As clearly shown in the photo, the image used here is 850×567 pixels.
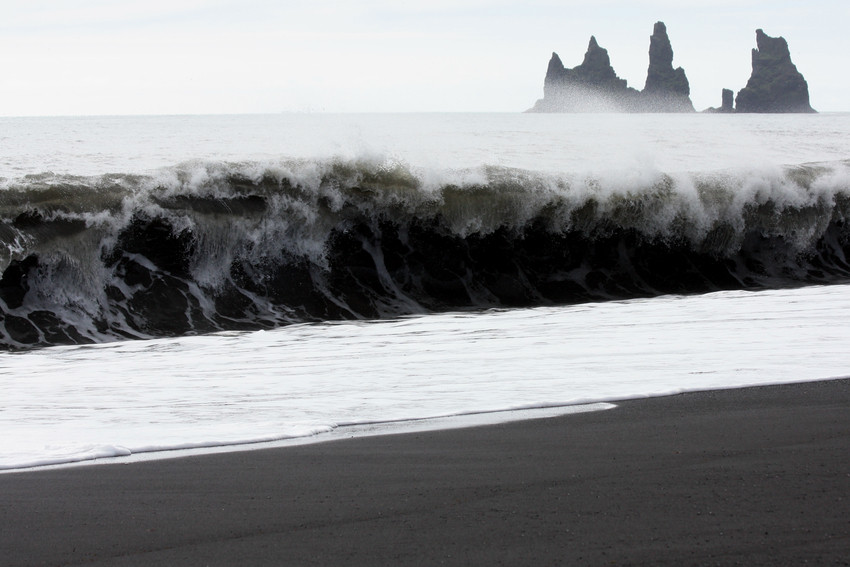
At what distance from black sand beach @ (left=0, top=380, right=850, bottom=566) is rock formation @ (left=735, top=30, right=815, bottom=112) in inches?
2754

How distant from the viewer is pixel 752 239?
38.9ft

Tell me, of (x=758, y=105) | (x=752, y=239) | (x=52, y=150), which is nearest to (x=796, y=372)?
(x=752, y=239)

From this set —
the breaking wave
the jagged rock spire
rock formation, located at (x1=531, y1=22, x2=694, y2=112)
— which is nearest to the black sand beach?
the breaking wave

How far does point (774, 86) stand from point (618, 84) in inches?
464

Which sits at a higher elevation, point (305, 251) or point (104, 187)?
point (104, 187)

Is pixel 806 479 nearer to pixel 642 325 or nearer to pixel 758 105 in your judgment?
pixel 642 325

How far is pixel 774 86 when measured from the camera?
69500 millimetres

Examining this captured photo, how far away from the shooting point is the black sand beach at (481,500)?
8.31 ft

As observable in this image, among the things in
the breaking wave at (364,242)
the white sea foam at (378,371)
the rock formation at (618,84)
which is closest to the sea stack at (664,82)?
the rock formation at (618,84)

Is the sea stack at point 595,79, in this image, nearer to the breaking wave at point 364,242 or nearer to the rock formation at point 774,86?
the rock formation at point 774,86

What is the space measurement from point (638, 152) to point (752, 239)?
77.3 inches

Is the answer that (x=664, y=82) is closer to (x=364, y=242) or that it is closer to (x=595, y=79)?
(x=595, y=79)

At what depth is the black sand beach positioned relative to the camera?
2.53 m

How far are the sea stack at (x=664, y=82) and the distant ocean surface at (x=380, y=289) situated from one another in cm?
5838
